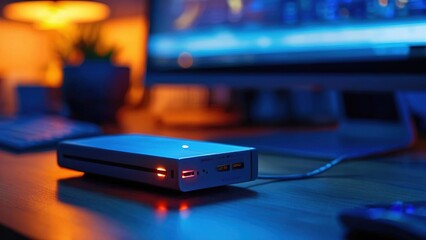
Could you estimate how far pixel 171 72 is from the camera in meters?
0.97

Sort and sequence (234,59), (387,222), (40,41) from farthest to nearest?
(40,41)
(234,59)
(387,222)

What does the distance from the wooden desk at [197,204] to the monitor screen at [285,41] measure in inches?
6.3

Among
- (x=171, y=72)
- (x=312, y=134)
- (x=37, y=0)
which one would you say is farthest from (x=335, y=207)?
(x=37, y=0)

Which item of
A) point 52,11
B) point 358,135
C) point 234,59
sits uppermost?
point 52,11

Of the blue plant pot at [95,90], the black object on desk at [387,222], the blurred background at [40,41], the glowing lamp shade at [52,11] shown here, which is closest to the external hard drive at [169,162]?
the black object on desk at [387,222]

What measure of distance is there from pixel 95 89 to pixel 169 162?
758 millimetres

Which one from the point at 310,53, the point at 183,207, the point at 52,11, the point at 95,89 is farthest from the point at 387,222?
the point at 52,11

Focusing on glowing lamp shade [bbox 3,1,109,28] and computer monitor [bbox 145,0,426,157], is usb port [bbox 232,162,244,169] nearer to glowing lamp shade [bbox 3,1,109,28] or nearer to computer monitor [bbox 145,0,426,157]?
computer monitor [bbox 145,0,426,157]

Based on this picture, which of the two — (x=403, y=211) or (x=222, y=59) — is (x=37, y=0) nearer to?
(x=222, y=59)

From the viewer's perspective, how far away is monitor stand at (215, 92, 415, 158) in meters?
0.69

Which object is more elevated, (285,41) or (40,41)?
(40,41)

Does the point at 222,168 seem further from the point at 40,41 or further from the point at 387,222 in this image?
the point at 40,41

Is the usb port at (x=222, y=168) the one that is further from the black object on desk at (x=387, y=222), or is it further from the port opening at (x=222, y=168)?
the black object on desk at (x=387, y=222)

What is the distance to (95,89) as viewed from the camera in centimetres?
114
